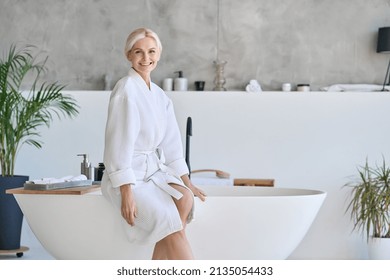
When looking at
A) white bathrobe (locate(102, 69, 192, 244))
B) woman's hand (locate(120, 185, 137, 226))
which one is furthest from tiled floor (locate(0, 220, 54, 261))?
woman's hand (locate(120, 185, 137, 226))

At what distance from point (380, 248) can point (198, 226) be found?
2.45m

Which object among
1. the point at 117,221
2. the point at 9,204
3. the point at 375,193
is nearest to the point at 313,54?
the point at 375,193

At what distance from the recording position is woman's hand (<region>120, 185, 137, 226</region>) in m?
3.08

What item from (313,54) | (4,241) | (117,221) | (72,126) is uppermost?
(313,54)

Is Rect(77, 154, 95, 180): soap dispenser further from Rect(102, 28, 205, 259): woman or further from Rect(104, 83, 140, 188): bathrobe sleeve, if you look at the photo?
Rect(104, 83, 140, 188): bathrobe sleeve

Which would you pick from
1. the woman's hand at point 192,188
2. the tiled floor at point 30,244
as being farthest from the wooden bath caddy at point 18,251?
the woman's hand at point 192,188

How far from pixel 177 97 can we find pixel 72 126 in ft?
2.98

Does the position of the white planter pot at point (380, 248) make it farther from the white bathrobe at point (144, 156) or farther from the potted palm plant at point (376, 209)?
the white bathrobe at point (144, 156)

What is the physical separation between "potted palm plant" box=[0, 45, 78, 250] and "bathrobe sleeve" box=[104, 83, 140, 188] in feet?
8.87

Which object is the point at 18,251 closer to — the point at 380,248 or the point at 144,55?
the point at 380,248

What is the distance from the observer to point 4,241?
568cm

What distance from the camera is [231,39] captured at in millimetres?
6230
